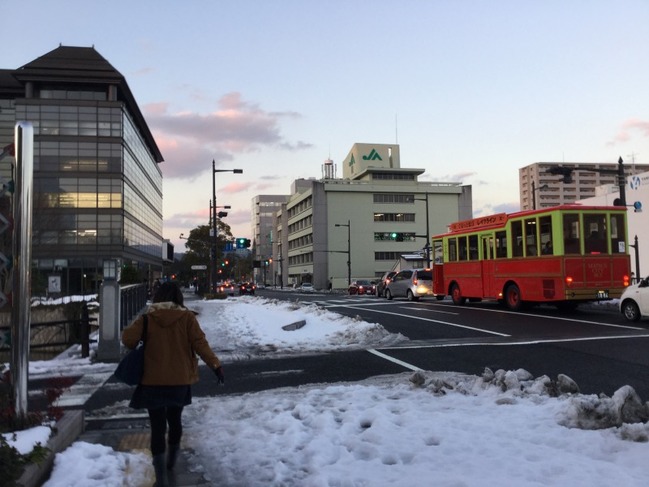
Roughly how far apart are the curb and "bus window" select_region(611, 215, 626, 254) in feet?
58.0

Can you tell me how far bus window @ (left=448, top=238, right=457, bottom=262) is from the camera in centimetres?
2420

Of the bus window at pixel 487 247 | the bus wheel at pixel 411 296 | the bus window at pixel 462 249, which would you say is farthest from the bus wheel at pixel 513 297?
the bus wheel at pixel 411 296

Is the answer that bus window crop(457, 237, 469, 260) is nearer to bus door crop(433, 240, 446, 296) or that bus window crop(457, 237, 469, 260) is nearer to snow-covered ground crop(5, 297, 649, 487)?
bus door crop(433, 240, 446, 296)

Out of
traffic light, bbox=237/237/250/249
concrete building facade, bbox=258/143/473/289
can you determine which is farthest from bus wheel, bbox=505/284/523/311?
concrete building facade, bbox=258/143/473/289

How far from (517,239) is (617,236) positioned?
10.5 ft

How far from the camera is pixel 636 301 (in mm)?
15641

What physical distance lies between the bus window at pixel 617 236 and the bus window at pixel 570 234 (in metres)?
1.44

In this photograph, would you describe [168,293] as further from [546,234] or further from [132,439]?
[546,234]

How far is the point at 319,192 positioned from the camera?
10019 cm

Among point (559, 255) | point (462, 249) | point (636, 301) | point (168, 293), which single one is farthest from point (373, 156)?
point (168, 293)

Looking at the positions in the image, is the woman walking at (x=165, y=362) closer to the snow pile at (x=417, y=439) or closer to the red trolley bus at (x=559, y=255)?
the snow pile at (x=417, y=439)

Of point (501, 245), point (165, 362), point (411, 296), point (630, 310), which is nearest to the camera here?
point (165, 362)

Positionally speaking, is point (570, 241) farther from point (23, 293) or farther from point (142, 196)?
point (142, 196)

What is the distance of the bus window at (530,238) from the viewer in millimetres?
18844
